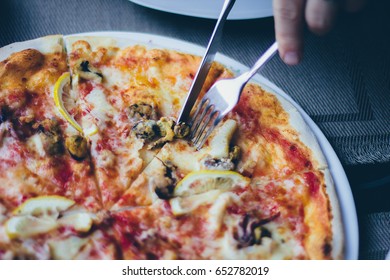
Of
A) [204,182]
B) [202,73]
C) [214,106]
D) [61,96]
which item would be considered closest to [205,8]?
[202,73]

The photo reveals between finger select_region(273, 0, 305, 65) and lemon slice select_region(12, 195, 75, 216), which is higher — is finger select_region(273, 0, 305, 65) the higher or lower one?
the higher one

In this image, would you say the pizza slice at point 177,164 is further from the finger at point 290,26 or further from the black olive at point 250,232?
the finger at point 290,26

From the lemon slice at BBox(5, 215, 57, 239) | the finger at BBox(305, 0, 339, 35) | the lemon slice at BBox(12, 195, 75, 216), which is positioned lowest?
the lemon slice at BBox(5, 215, 57, 239)

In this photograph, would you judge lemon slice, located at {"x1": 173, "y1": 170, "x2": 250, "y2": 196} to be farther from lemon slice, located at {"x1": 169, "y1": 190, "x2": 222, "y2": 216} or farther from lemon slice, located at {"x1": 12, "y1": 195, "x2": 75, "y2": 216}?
lemon slice, located at {"x1": 12, "y1": 195, "x2": 75, "y2": 216}

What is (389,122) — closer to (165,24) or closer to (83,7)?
(165,24)

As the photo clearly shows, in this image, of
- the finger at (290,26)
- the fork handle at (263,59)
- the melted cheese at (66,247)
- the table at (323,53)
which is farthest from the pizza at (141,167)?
the finger at (290,26)

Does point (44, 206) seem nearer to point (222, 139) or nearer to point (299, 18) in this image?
point (222, 139)

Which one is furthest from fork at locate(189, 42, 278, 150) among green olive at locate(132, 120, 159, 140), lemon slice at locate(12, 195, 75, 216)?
lemon slice at locate(12, 195, 75, 216)

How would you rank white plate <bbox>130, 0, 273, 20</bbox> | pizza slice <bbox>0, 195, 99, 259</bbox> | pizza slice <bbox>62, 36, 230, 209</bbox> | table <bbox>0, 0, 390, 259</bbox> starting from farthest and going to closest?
white plate <bbox>130, 0, 273, 20</bbox> < table <bbox>0, 0, 390, 259</bbox> < pizza slice <bbox>62, 36, 230, 209</bbox> < pizza slice <bbox>0, 195, 99, 259</bbox>
